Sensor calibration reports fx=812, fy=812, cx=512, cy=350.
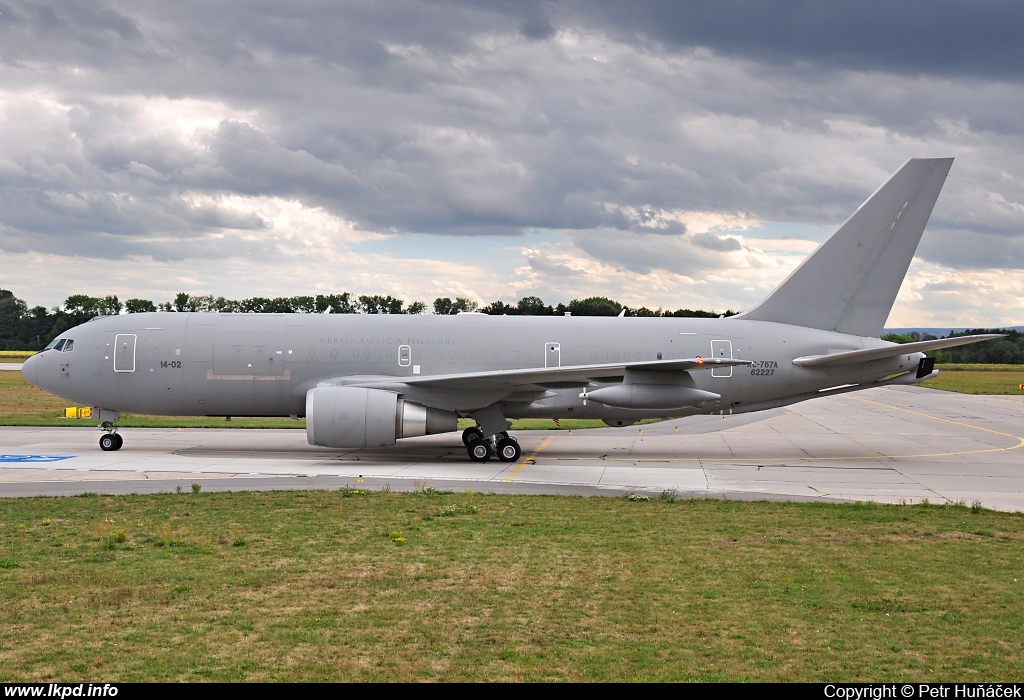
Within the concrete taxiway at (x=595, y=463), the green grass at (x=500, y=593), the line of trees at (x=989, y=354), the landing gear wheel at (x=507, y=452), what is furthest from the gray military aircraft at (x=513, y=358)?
the line of trees at (x=989, y=354)

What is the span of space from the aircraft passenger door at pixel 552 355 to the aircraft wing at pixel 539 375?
3.43 ft

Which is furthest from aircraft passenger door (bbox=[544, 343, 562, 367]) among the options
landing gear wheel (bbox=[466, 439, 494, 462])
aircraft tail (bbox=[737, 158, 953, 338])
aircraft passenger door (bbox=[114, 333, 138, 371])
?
aircraft passenger door (bbox=[114, 333, 138, 371])

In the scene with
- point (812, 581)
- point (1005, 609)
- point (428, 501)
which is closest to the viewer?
point (1005, 609)

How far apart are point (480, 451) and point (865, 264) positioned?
13.1 meters

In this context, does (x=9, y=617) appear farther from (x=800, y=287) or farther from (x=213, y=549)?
(x=800, y=287)

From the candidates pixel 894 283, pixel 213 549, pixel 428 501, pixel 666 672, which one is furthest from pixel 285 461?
pixel 894 283

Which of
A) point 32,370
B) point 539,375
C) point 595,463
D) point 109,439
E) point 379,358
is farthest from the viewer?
point 32,370

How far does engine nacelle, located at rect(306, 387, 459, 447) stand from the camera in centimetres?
2120

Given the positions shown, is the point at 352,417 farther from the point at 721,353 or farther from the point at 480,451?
the point at 721,353

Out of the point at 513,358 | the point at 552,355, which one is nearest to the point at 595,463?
the point at 552,355

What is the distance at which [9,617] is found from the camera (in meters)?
7.99

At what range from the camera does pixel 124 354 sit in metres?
23.5

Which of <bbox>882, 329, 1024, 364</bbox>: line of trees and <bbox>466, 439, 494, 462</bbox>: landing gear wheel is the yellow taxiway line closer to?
<bbox>466, 439, 494, 462</bbox>: landing gear wheel

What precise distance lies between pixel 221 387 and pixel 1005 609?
65.3ft
